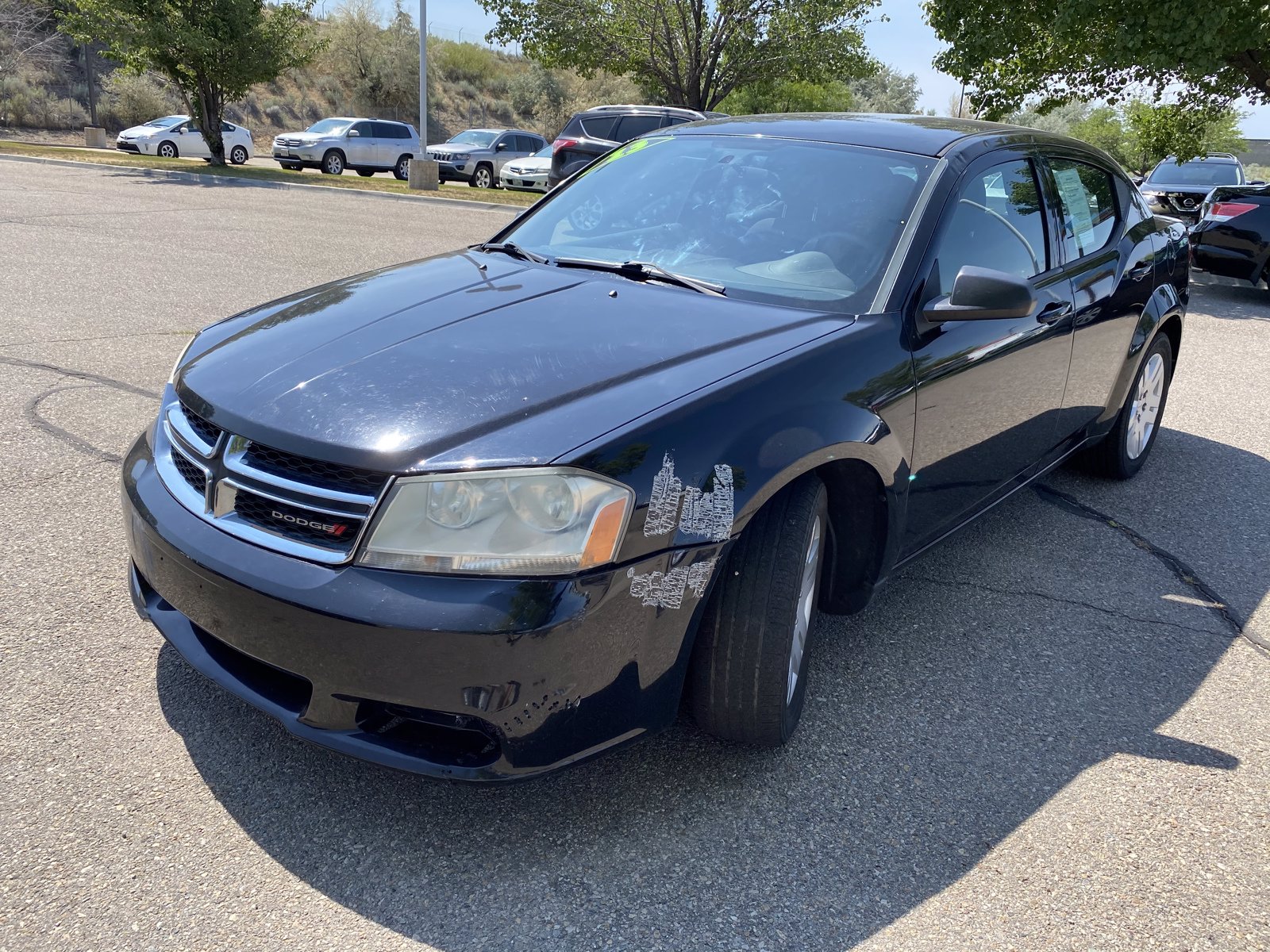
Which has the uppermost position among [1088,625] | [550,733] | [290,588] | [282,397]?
[282,397]

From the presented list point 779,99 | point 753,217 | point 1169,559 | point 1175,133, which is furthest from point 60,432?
A: point 779,99

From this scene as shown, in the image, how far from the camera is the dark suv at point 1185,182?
1911 cm

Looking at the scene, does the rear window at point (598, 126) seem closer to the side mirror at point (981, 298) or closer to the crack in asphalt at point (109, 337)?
the crack in asphalt at point (109, 337)

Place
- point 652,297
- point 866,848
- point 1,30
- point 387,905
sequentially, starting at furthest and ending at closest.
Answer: point 1,30, point 652,297, point 866,848, point 387,905

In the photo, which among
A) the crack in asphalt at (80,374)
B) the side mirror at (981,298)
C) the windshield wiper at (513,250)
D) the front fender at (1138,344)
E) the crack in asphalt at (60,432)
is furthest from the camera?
the crack in asphalt at (80,374)

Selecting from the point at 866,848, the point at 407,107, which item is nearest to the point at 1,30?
the point at 407,107

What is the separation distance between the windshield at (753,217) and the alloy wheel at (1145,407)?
2267 millimetres

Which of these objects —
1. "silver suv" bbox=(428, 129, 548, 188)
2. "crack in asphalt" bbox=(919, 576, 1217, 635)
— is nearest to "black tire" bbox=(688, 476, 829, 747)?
"crack in asphalt" bbox=(919, 576, 1217, 635)

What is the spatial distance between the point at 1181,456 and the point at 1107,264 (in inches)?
75.3

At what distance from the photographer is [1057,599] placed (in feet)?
12.5

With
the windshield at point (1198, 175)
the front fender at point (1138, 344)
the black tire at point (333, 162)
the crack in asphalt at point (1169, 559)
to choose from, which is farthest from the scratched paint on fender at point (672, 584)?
the black tire at point (333, 162)

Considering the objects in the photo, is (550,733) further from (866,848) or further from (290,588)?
(866,848)

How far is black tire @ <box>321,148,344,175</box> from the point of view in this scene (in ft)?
89.9

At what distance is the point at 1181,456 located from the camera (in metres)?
5.71
